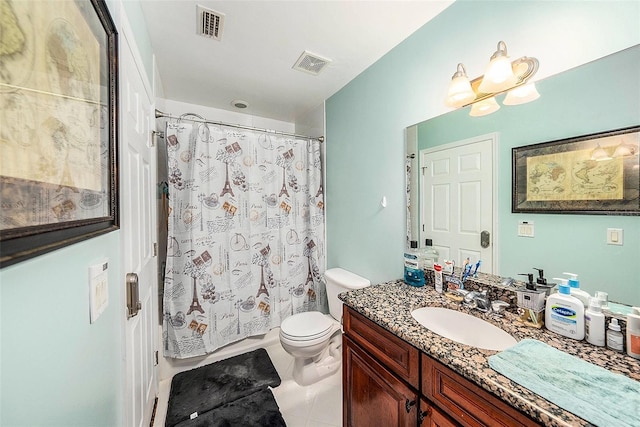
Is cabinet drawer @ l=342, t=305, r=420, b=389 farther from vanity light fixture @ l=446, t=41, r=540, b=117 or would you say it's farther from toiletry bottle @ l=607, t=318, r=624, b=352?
vanity light fixture @ l=446, t=41, r=540, b=117

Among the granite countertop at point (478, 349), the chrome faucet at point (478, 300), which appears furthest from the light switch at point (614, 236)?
the chrome faucet at point (478, 300)

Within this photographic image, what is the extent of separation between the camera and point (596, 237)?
0.84m

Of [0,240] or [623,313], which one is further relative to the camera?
[623,313]

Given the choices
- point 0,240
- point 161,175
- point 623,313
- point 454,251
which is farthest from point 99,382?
point 161,175

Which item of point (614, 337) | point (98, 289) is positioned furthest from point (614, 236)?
point (98, 289)

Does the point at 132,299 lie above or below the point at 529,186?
below

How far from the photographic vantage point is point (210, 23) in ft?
4.45

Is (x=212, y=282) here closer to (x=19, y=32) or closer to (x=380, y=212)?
(x=380, y=212)

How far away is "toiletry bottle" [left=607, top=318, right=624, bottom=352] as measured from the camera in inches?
29.3

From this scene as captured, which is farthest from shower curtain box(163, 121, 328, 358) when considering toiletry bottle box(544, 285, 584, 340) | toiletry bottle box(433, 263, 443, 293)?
toiletry bottle box(544, 285, 584, 340)

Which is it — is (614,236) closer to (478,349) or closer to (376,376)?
(478,349)

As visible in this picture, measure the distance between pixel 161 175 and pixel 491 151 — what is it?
2.33 meters

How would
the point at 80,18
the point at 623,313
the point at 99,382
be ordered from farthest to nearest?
the point at 623,313
the point at 99,382
the point at 80,18

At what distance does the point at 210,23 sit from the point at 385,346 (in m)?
1.85
